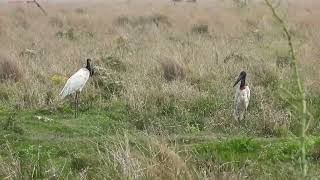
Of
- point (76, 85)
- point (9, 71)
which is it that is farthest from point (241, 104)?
point (9, 71)

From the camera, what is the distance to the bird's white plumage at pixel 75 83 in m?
10.4

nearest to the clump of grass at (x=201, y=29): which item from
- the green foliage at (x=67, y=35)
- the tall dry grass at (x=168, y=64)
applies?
the tall dry grass at (x=168, y=64)

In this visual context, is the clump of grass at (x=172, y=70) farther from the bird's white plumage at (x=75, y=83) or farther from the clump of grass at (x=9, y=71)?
the clump of grass at (x=9, y=71)

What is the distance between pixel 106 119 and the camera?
9.39m

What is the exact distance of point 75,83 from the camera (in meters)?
10.5

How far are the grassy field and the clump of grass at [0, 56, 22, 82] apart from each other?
3 centimetres

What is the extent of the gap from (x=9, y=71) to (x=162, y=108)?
4158mm

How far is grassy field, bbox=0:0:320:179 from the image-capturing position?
5621 mm

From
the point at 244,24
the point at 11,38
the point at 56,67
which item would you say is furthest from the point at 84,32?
the point at 56,67

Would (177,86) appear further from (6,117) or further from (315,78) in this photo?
(6,117)

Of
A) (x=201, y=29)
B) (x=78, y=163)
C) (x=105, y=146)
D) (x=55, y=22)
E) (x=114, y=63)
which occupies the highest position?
(x=105, y=146)

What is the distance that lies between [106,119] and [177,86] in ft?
6.45

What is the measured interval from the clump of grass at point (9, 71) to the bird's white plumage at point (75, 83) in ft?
7.01

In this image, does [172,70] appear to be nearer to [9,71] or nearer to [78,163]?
[9,71]
